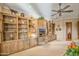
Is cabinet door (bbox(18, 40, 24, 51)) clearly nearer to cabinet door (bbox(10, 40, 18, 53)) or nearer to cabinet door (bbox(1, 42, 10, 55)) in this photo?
cabinet door (bbox(10, 40, 18, 53))

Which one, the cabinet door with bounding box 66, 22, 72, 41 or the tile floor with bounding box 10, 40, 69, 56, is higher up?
the cabinet door with bounding box 66, 22, 72, 41

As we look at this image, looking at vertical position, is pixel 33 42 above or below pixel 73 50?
above

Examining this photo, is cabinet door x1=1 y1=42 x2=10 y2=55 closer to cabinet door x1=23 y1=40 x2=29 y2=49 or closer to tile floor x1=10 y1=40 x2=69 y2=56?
tile floor x1=10 y1=40 x2=69 y2=56

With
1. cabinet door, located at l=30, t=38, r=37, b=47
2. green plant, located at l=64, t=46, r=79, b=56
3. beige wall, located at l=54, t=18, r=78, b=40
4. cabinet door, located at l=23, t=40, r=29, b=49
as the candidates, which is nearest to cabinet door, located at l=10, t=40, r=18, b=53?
cabinet door, located at l=23, t=40, r=29, b=49

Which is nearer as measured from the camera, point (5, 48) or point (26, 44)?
point (5, 48)

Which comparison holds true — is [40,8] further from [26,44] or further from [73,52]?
[73,52]

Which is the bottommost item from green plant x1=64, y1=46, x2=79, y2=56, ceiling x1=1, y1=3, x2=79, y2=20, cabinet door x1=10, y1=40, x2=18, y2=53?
green plant x1=64, y1=46, x2=79, y2=56

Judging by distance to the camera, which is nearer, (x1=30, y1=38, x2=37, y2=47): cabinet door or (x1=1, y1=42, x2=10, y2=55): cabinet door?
(x1=1, y1=42, x2=10, y2=55): cabinet door

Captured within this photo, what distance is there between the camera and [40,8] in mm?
3367

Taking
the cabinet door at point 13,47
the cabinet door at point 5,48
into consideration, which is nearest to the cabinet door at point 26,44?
the cabinet door at point 13,47

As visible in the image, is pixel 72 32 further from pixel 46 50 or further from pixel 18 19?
pixel 18 19

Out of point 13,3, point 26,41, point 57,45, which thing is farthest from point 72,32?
point 13,3

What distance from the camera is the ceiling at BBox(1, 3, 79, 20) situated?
331 centimetres

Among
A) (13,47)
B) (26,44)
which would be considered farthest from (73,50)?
(13,47)
